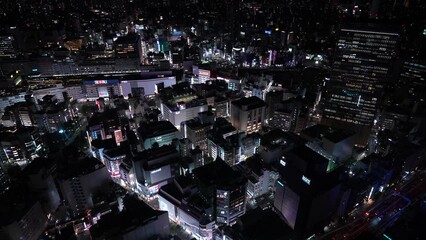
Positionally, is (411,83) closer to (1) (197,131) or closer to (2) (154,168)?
(1) (197,131)

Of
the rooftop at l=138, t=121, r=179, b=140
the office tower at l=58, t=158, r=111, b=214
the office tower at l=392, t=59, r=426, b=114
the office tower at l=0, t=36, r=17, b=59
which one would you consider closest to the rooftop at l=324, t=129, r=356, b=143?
the office tower at l=392, t=59, r=426, b=114

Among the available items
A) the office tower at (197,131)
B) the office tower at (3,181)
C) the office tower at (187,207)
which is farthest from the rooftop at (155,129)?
the office tower at (3,181)

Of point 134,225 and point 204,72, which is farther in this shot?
point 204,72

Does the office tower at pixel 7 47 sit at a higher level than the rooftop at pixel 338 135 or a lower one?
higher

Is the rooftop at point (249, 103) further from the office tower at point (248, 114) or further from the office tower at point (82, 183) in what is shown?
the office tower at point (82, 183)

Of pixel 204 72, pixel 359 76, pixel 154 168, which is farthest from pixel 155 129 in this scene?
pixel 359 76

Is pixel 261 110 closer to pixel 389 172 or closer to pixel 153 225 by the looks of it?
pixel 389 172

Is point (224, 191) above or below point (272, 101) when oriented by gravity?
below
